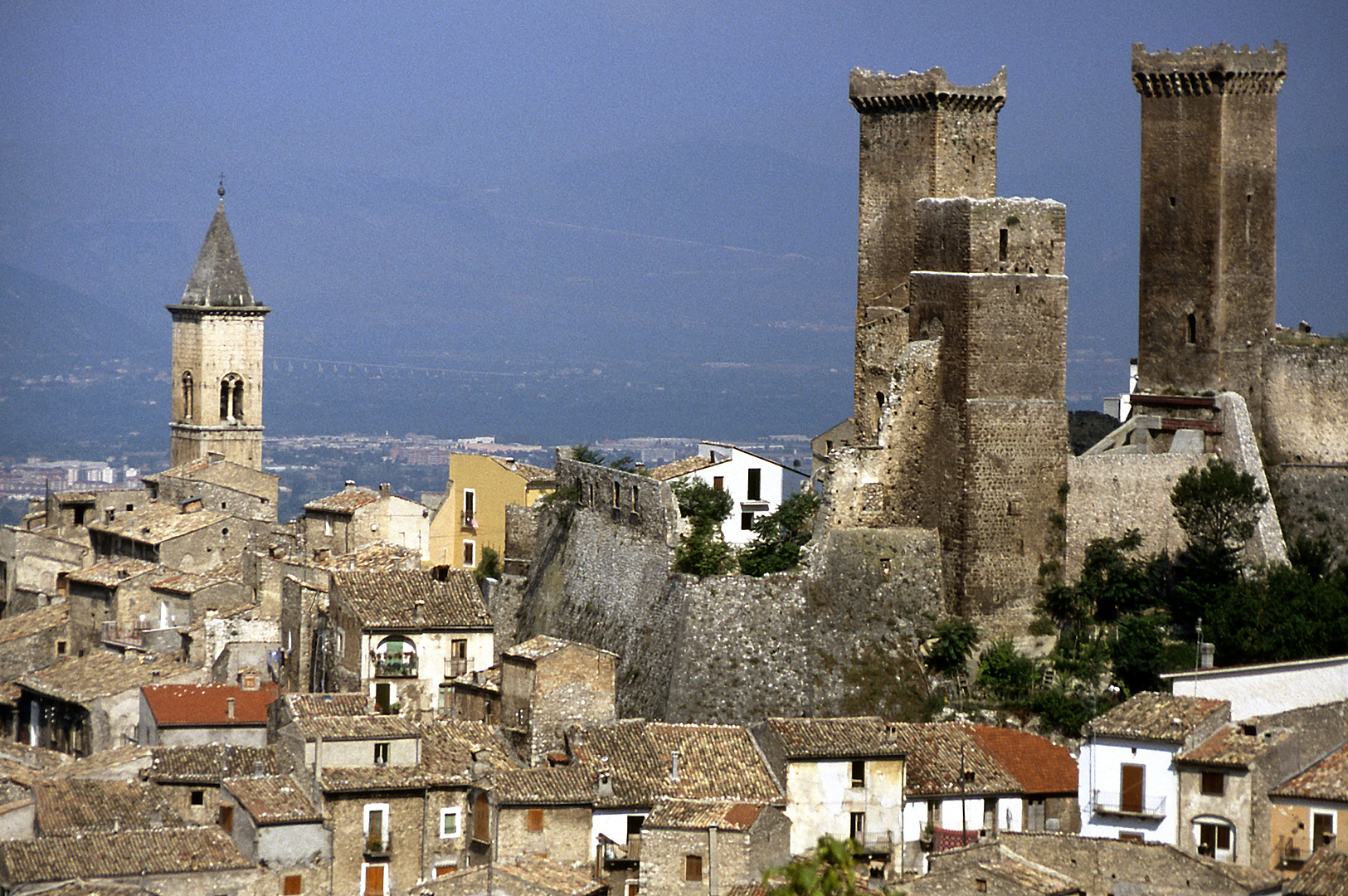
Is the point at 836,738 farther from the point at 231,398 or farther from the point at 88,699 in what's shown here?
the point at 231,398

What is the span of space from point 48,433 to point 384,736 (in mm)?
125857

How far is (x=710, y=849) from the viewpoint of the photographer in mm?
39438

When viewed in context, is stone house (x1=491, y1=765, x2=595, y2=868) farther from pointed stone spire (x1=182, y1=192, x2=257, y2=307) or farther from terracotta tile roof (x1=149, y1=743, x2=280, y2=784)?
pointed stone spire (x1=182, y1=192, x2=257, y2=307)

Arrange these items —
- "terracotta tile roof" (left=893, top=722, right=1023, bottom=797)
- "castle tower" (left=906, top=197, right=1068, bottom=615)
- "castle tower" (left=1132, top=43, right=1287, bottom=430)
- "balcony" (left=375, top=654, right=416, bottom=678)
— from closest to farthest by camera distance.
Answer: "terracotta tile roof" (left=893, top=722, right=1023, bottom=797) → "castle tower" (left=906, top=197, right=1068, bottom=615) → "castle tower" (left=1132, top=43, right=1287, bottom=430) → "balcony" (left=375, top=654, right=416, bottom=678)

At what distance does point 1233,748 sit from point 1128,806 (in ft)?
6.62

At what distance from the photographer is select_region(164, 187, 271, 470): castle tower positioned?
8562 cm

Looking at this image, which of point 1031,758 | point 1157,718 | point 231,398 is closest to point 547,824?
point 1031,758

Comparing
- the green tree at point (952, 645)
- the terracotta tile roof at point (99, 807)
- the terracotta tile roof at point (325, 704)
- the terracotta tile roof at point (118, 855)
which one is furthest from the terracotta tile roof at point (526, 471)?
the terracotta tile roof at point (118, 855)

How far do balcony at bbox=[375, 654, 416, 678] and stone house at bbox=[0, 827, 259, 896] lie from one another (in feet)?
24.6

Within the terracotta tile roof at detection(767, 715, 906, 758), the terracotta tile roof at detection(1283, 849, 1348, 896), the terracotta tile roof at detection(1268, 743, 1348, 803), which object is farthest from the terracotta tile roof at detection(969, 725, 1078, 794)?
the terracotta tile roof at detection(1283, 849, 1348, 896)

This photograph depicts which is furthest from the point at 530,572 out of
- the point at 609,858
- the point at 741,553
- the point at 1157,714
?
the point at 1157,714

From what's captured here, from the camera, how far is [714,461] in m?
52.2

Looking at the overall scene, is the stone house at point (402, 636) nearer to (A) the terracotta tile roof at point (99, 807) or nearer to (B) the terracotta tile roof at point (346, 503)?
(A) the terracotta tile roof at point (99, 807)

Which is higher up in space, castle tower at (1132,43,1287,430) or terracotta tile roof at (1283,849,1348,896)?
castle tower at (1132,43,1287,430)
